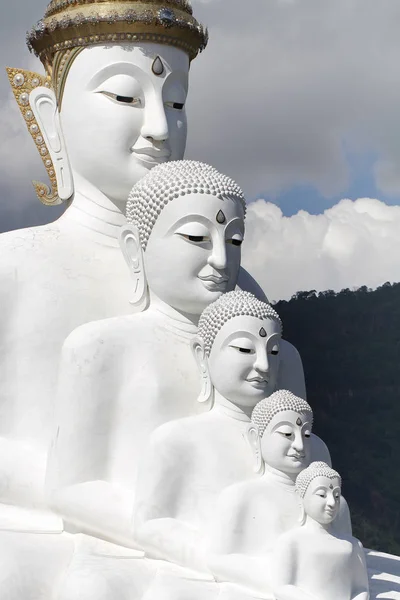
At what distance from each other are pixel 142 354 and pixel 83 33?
1.96m

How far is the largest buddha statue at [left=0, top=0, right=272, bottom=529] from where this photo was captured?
22.9ft

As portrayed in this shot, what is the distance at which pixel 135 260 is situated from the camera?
6.96 meters

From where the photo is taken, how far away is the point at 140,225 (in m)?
6.84

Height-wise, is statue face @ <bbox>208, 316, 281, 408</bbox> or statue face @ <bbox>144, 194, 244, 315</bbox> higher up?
statue face @ <bbox>144, 194, 244, 315</bbox>

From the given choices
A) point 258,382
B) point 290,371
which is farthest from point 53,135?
point 258,382

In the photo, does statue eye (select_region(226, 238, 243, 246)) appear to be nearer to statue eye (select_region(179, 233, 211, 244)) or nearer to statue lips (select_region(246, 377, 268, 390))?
statue eye (select_region(179, 233, 211, 244))

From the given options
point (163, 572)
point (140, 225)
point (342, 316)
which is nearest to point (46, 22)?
point (140, 225)

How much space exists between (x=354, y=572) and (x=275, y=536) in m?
0.45

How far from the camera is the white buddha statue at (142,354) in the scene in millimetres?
6496

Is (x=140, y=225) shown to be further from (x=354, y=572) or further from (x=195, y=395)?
(x=354, y=572)

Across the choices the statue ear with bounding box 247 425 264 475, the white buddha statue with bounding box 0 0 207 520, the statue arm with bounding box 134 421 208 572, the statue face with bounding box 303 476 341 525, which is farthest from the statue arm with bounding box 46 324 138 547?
the statue face with bounding box 303 476 341 525

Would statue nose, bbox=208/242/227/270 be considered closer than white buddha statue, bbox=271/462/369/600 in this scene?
No

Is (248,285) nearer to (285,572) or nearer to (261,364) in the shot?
(261,364)

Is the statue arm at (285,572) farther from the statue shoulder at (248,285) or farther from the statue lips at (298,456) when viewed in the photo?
the statue shoulder at (248,285)
